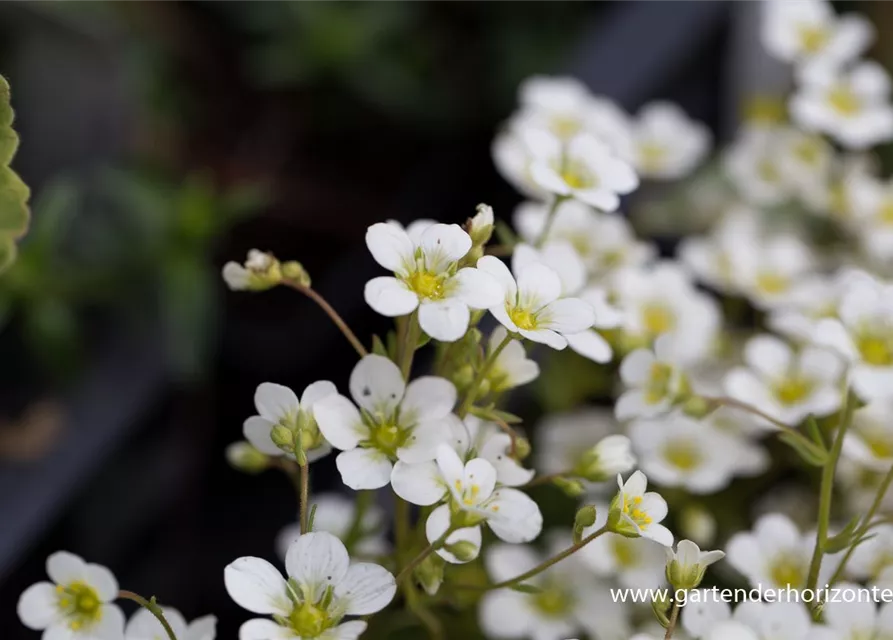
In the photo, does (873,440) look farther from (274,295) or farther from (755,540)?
(274,295)

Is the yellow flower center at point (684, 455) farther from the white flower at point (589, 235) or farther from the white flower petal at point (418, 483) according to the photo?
the white flower petal at point (418, 483)

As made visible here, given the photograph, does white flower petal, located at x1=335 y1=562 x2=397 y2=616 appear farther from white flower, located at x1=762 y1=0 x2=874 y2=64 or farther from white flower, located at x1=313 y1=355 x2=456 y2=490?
white flower, located at x1=762 y1=0 x2=874 y2=64

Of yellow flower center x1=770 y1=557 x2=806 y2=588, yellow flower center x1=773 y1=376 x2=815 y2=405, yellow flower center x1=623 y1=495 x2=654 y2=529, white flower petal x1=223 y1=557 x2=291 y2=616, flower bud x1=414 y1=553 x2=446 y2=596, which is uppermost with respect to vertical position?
yellow flower center x1=623 y1=495 x2=654 y2=529

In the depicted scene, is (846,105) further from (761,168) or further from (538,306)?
(538,306)

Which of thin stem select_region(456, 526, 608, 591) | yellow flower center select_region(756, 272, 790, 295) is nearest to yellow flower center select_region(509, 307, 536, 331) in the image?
thin stem select_region(456, 526, 608, 591)

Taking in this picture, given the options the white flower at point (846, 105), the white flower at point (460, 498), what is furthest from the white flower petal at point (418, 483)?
the white flower at point (846, 105)

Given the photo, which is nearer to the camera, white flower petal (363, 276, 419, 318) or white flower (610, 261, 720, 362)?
white flower petal (363, 276, 419, 318)

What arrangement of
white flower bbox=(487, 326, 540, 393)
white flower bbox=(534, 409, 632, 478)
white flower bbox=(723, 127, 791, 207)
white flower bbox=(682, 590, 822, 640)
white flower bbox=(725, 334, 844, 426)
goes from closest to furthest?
white flower bbox=(682, 590, 822, 640) < white flower bbox=(487, 326, 540, 393) < white flower bbox=(725, 334, 844, 426) < white flower bbox=(534, 409, 632, 478) < white flower bbox=(723, 127, 791, 207)
